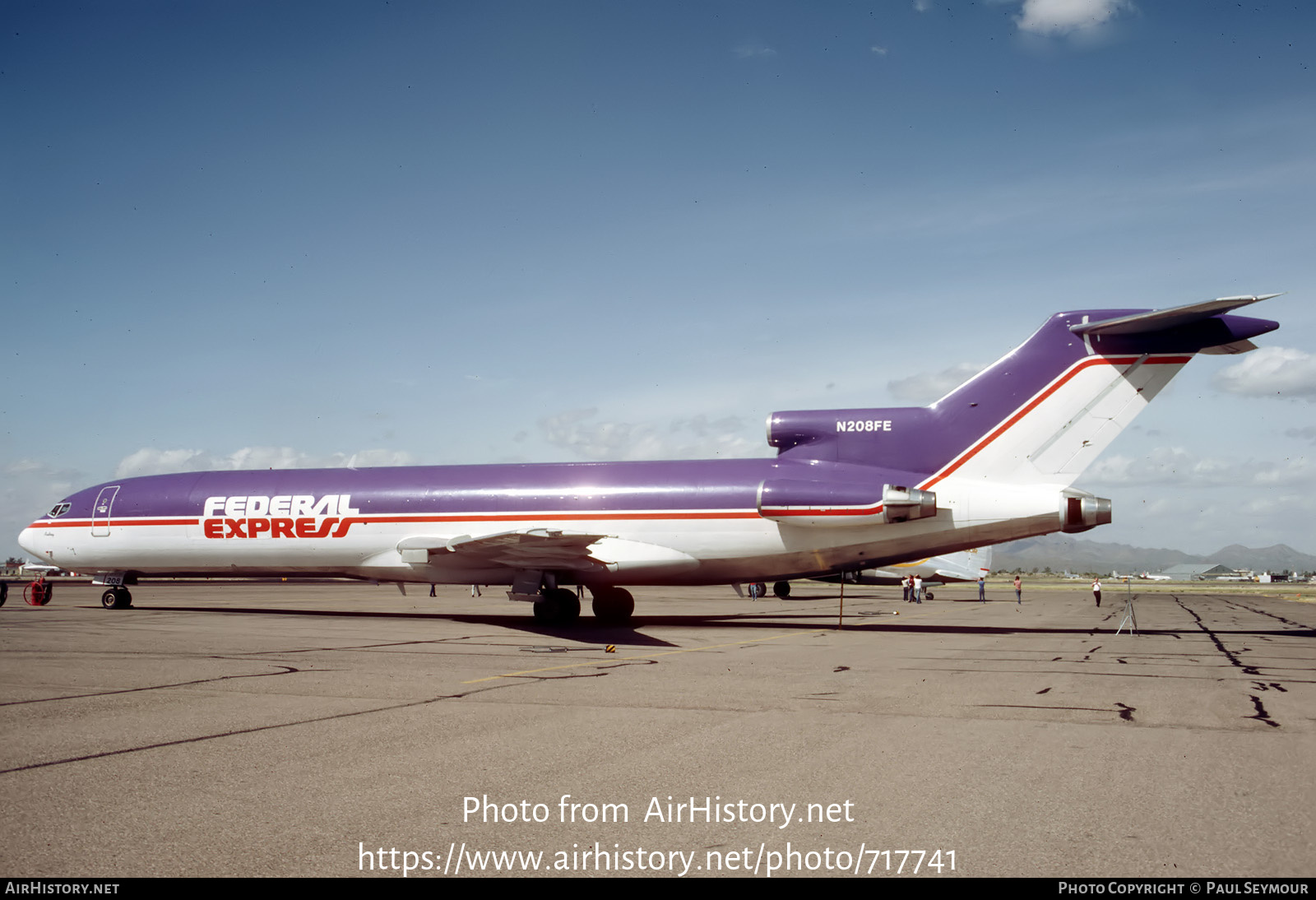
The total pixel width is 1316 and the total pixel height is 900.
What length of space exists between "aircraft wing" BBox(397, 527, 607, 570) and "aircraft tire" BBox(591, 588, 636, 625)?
7.36 feet

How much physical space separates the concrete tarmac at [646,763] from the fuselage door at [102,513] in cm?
1320

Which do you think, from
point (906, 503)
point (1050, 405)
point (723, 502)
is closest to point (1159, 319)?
Answer: point (1050, 405)

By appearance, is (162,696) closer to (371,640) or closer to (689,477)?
(371,640)

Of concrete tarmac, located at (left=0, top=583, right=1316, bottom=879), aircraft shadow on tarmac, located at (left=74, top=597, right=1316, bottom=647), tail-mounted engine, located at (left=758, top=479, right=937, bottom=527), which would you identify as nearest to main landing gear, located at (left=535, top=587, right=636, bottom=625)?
aircraft shadow on tarmac, located at (left=74, top=597, right=1316, bottom=647)

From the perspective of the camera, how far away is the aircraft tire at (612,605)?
83.4 ft

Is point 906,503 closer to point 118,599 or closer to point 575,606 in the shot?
point 575,606

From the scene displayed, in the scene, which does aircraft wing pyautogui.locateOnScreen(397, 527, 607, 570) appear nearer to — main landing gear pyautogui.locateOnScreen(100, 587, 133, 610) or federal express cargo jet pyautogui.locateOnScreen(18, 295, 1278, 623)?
federal express cargo jet pyautogui.locateOnScreen(18, 295, 1278, 623)

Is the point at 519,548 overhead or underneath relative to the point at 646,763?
overhead

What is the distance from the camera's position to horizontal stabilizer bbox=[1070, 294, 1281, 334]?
59.8ft

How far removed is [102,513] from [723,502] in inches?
784

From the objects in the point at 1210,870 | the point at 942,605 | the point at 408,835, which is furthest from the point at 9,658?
the point at 942,605

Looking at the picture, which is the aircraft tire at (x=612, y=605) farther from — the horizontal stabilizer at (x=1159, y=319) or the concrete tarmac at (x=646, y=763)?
the horizontal stabilizer at (x=1159, y=319)

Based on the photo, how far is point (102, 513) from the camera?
28766 millimetres
